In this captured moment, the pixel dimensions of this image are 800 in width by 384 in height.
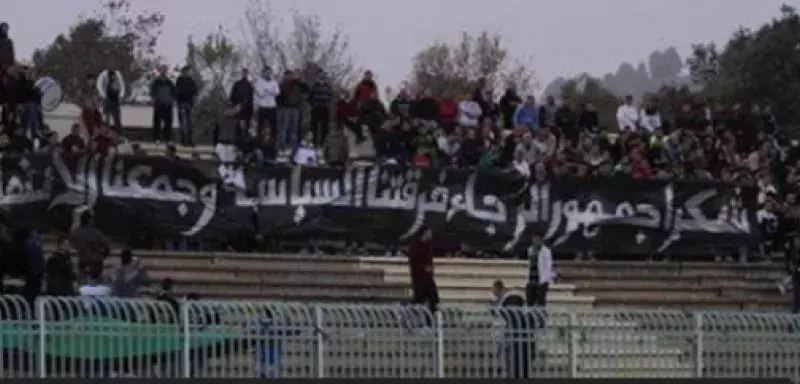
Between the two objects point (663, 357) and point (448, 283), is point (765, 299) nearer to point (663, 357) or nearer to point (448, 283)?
point (448, 283)

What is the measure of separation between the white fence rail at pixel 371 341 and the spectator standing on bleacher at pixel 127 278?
410 cm

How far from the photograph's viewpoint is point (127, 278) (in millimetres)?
24391

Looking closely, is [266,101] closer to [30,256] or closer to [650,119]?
[650,119]

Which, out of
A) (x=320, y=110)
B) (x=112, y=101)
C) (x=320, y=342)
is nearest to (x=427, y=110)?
(x=320, y=110)

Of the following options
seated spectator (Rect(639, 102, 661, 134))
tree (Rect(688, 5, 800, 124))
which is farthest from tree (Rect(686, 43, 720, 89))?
seated spectator (Rect(639, 102, 661, 134))

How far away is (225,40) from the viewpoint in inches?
3039

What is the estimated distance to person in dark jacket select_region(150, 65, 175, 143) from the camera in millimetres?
31922

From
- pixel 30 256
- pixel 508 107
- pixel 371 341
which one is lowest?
pixel 371 341

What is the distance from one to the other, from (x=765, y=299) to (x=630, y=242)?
7.60 ft

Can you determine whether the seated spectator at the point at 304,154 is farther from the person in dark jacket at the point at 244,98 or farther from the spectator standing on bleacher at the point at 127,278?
the spectator standing on bleacher at the point at 127,278

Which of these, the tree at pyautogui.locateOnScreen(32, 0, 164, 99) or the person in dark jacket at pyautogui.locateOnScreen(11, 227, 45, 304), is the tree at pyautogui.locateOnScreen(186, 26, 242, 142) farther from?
the person in dark jacket at pyautogui.locateOnScreen(11, 227, 45, 304)

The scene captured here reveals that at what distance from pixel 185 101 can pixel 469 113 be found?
5030mm

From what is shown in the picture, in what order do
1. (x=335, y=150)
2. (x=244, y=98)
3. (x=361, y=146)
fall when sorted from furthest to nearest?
(x=361, y=146) < (x=244, y=98) < (x=335, y=150)

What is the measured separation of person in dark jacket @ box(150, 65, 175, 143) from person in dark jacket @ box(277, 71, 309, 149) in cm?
175
